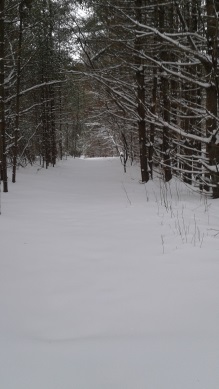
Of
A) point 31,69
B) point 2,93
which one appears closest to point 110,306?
point 2,93

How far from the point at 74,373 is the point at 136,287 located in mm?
1144

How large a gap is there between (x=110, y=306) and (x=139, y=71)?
925 centimetres

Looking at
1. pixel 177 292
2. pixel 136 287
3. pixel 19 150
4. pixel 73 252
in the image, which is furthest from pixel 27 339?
pixel 19 150

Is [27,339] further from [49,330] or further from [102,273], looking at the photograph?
[102,273]

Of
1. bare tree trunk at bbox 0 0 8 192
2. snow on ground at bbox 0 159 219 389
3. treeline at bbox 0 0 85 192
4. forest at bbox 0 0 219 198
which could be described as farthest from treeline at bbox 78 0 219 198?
snow on ground at bbox 0 159 219 389

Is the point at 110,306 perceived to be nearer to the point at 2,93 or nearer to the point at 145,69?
the point at 2,93

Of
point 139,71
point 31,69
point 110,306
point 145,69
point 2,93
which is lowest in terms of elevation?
point 110,306

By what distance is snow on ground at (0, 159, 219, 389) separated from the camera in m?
1.74

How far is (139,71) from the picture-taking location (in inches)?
404

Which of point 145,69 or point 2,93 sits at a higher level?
point 145,69

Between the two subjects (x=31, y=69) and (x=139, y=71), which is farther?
(x=31, y=69)

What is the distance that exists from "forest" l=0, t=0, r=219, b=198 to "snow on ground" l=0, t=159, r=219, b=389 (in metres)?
2.23

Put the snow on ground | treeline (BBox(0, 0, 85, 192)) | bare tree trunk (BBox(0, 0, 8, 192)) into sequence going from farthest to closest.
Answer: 1. treeline (BBox(0, 0, 85, 192))
2. bare tree trunk (BBox(0, 0, 8, 192))
3. the snow on ground

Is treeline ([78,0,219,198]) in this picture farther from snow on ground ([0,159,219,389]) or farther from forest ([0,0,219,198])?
snow on ground ([0,159,219,389])
